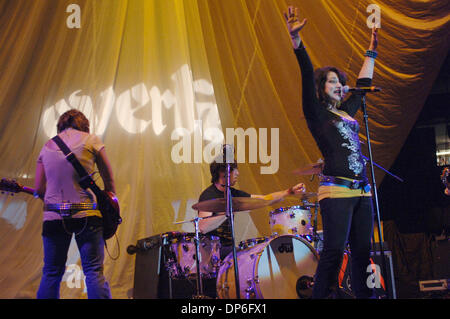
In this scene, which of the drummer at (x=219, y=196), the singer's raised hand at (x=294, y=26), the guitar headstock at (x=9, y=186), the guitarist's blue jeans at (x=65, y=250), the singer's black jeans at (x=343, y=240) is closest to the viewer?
the singer's black jeans at (x=343, y=240)

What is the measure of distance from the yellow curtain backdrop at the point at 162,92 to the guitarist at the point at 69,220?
7.46 feet

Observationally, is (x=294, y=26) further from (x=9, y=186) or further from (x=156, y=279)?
(x=156, y=279)

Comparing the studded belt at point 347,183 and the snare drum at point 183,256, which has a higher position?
the studded belt at point 347,183

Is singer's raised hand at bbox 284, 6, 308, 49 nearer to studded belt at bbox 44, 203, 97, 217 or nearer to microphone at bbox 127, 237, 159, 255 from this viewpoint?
studded belt at bbox 44, 203, 97, 217

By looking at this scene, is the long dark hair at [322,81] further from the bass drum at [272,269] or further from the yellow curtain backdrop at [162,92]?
the yellow curtain backdrop at [162,92]

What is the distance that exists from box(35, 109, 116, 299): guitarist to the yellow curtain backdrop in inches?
89.6

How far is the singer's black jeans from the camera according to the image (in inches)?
99.2

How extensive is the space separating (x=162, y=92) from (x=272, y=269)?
2.77 metres

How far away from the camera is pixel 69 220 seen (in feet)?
9.02

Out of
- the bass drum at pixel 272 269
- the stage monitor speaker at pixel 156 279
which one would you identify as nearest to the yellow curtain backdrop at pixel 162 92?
the stage monitor speaker at pixel 156 279

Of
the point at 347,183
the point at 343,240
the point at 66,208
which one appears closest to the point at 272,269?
the point at 343,240

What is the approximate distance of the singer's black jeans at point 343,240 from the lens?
252 centimetres

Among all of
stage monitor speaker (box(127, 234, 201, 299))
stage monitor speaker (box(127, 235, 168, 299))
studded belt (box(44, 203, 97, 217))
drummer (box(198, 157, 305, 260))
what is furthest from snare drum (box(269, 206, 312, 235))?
studded belt (box(44, 203, 97, 217))

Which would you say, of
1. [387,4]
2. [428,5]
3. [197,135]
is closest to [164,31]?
[197,135]
